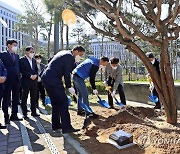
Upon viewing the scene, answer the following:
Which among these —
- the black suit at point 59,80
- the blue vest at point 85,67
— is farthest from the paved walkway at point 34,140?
the blue vest at point 85,67

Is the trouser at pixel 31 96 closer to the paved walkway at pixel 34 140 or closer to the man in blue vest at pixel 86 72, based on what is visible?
the paved walkway at pixel 34 140

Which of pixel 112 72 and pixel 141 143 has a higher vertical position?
pixel 112 72

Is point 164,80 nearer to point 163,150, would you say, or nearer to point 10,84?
point 163,150

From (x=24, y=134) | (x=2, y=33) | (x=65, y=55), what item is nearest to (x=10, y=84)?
(x=24, y=134)

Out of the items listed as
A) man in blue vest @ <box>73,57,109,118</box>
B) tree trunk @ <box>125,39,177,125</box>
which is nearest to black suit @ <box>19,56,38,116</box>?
man in blue vest @ <box>73,57,109,118</box>

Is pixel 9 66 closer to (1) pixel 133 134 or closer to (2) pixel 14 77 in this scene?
(2) pixel 14 77

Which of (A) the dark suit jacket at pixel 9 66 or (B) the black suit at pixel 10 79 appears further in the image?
(A) the dark suit jacket at pixel 9 66

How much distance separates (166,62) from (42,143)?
2.50 metres

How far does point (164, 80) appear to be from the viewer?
16.8 ft

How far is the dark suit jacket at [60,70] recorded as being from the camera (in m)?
4.78

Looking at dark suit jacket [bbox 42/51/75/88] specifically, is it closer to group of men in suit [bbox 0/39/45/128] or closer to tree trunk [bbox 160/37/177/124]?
group of men in suit [bbox 0/39/45/128]

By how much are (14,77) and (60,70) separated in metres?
1.57

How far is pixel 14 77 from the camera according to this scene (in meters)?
6.02

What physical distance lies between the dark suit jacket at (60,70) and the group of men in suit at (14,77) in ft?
3.65
